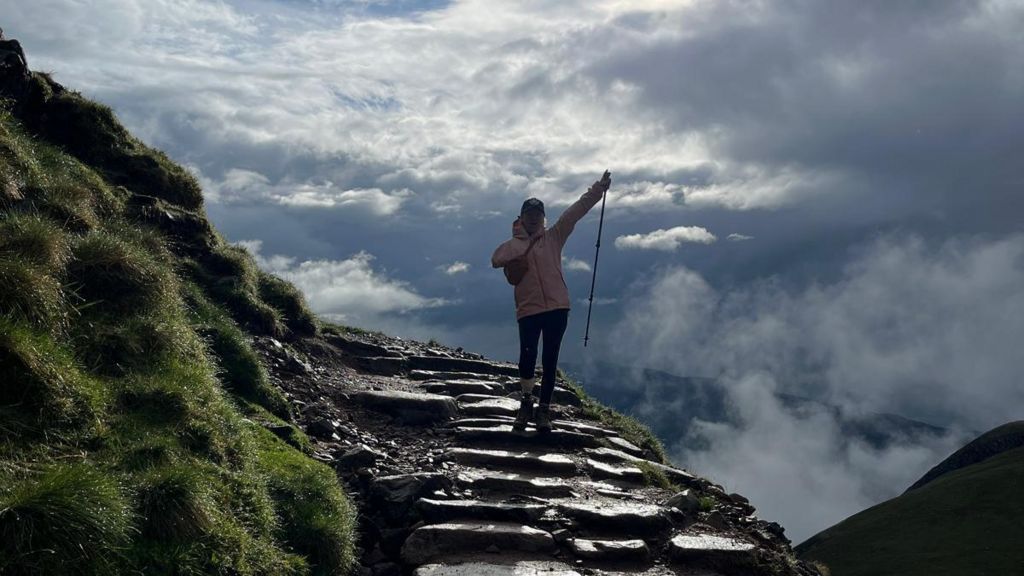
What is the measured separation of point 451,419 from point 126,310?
6673 mm


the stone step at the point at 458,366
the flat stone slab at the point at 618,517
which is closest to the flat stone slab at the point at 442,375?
the stone step at the point at 458,366

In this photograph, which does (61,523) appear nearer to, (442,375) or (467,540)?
(467,540)

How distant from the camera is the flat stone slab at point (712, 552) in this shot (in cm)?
1047

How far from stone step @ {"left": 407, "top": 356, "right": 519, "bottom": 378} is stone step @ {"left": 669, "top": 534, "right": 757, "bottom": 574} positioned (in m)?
11.2

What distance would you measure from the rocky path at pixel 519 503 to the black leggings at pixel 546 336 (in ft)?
3.78

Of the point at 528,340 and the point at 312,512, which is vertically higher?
the point at 528,340

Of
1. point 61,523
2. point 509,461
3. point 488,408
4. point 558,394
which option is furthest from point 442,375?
point 61,523

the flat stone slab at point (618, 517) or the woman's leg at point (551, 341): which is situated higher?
the woman's leg at point (551, 341)

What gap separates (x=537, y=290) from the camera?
14266 millimetres

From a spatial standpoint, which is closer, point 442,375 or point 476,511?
point 476,511

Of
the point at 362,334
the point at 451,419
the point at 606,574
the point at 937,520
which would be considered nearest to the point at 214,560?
the point at 606,574

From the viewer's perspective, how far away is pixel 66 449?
740cm

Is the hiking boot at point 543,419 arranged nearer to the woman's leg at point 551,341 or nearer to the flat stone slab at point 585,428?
the woman's leg at point 551,341

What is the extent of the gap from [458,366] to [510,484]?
10267mm
